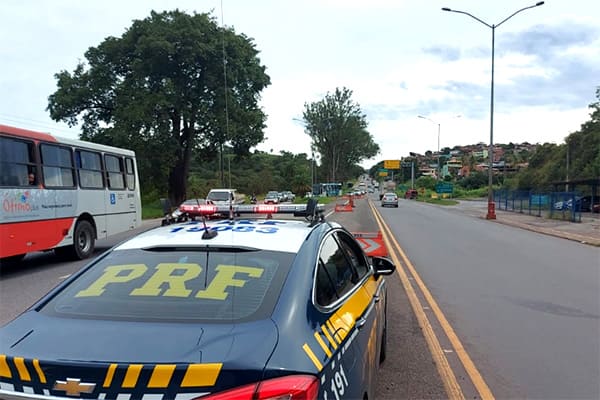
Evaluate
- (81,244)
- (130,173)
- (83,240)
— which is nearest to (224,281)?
(81,244)

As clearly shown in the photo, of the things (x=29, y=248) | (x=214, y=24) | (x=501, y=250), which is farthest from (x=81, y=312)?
(x=214, y=24)

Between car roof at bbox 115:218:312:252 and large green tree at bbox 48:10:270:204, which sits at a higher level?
large green tree at bbox 48:10:270:204

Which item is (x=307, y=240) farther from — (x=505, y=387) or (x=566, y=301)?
(x=566, y=301)

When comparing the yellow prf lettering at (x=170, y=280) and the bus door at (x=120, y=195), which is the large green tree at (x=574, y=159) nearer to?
the bus door at (x=120, y=195)

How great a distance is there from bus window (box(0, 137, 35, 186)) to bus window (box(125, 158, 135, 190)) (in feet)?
14.8

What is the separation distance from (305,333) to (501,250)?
14028 mm

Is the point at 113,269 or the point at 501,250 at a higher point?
the point at 113,269

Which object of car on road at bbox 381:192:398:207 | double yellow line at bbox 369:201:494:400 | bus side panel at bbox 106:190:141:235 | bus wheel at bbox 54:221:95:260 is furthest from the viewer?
car on road at bbox 381:192:398:207

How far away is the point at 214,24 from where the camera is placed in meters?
41.5

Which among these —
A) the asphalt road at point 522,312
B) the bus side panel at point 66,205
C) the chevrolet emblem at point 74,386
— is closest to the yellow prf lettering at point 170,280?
the chevrolet emblem at point 74,386

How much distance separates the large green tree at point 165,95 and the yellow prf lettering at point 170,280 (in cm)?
3515

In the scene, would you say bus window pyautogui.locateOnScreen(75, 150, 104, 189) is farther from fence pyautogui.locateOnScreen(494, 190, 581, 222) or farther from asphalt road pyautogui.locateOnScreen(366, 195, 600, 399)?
fence pyautogui.locateOnScreen(494, 190, 581, 222)

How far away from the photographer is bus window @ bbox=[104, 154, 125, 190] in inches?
562

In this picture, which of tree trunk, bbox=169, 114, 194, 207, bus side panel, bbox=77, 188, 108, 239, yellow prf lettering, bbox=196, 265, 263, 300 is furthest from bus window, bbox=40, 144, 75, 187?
tree trunk, bbox=169, 114, 194, 207
